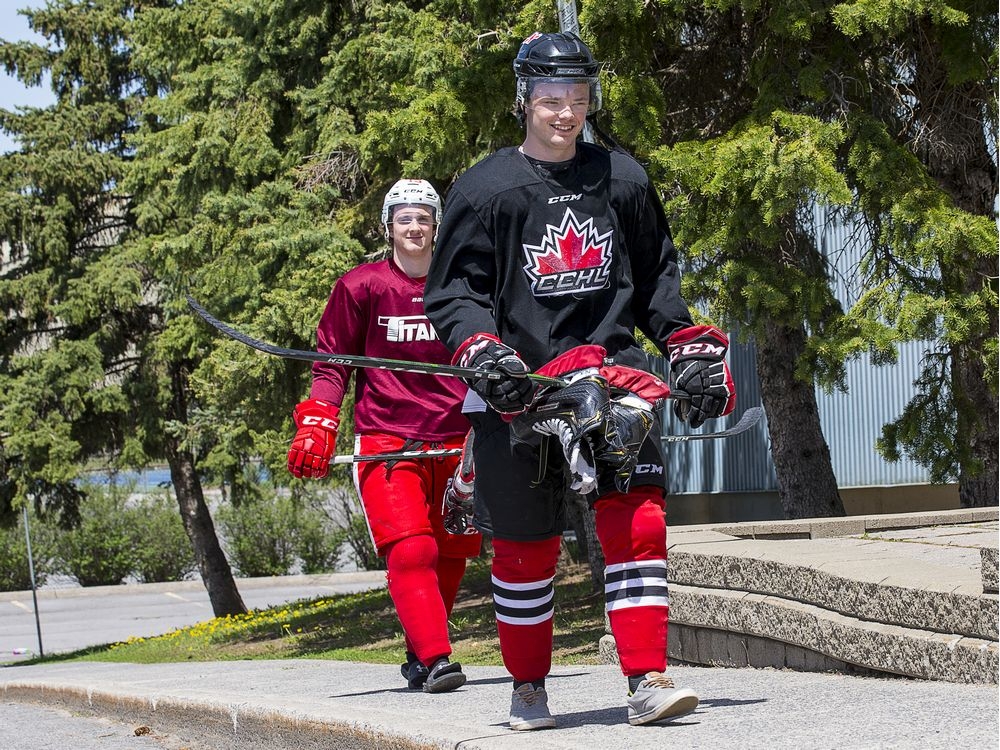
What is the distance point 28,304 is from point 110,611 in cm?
1021

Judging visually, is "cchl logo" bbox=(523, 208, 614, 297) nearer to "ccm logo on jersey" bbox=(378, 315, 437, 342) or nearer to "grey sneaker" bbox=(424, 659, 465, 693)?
"ccm logo on jersey" bbox=(378, 315, 437, 342)

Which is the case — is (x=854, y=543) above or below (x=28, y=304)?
below

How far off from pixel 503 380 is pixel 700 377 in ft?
2.20

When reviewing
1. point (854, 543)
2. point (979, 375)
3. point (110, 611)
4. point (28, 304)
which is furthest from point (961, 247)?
point (110, 611)

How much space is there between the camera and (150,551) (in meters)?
32.1

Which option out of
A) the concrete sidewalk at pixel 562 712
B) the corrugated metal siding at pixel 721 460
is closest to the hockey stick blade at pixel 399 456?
the concrete sidewalk at pixel 562 712

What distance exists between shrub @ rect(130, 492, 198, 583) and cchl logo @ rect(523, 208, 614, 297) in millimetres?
28340

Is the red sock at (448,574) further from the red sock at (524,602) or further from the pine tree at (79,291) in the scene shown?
the pine tree at (79,291)

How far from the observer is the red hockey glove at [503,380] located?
380cm

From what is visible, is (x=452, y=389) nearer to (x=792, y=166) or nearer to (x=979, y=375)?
(x=792, y=166)

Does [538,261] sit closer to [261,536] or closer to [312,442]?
[312,442]

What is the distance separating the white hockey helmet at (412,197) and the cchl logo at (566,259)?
193 centimetres

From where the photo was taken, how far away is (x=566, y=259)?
4.18 meters

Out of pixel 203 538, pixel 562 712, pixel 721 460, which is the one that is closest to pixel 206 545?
pixel 203 538
